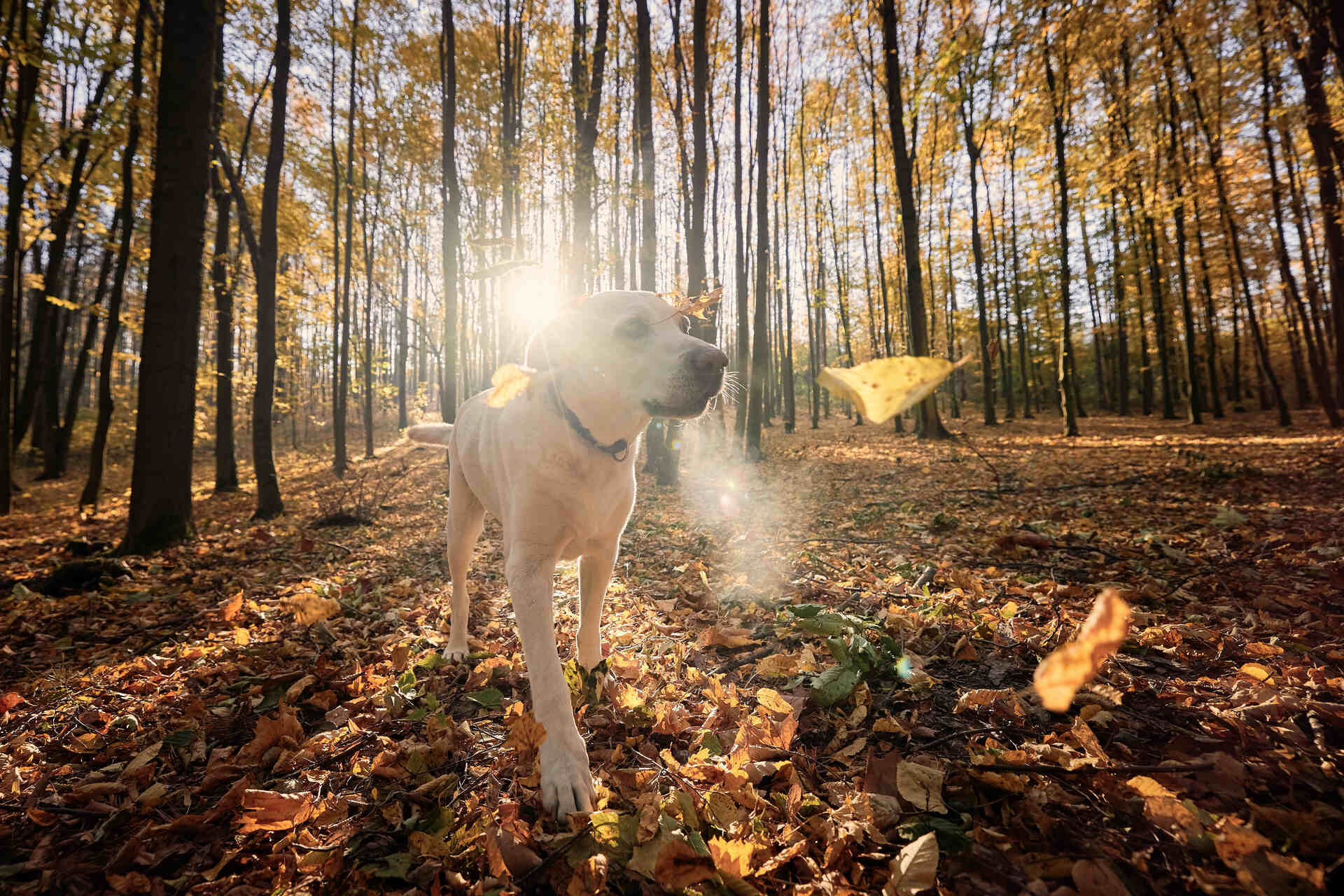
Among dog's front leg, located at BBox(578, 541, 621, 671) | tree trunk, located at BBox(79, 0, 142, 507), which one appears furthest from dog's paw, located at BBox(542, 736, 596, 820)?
tree trunk, located at BBox(79, 0, 142, 507)

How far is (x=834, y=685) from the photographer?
2346 mm

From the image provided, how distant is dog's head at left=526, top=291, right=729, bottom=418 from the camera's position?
2.21 m

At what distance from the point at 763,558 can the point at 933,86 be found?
4115 millimetres

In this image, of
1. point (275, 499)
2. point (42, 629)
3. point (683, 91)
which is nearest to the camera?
point (42, 629)

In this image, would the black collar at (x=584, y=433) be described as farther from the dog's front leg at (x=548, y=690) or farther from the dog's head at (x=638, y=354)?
the dog's front leg at (x=548, y=690)

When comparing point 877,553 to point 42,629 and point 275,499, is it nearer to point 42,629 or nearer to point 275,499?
point 42,629

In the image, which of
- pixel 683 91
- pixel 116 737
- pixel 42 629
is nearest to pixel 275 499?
pixel 42 629

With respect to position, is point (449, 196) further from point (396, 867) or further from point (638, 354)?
point (396, 867)

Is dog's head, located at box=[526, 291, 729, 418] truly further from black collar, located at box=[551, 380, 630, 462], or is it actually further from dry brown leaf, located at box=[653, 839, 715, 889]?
dry brown leaf, located at box=[653, 839, 715, 889]

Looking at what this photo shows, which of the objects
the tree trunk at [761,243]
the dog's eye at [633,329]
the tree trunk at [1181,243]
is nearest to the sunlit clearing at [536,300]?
the dog's eye at [633,329]

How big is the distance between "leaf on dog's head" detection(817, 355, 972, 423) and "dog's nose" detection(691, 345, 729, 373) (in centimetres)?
104

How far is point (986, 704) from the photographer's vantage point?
217 cm

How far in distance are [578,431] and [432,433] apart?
237cm

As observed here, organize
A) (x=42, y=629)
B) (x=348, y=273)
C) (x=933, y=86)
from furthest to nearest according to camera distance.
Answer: (x=348, y=273) < (x=42, y=629) < (x=933, y=86)
